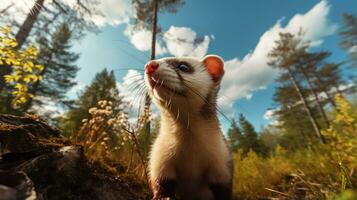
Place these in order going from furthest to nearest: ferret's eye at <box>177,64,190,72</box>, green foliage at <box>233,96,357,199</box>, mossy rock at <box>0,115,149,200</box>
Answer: green foliage at <box>233,96,357,199</box> < ferret's eye at <box>177,64,190,72</box> < mossy rock at <box>0,115,149,200</box>

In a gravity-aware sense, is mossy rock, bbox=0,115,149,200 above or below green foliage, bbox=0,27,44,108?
below

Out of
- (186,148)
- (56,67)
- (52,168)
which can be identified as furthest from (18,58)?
(56,67)

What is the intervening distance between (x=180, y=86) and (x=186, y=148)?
0.75 m

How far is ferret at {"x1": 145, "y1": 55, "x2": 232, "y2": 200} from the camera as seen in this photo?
251 cm

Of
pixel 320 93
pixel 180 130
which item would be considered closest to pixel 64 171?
pixel 180 130

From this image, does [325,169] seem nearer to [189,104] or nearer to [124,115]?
[189,104]

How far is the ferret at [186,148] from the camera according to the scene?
2.51m

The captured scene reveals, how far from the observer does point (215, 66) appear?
333 centimetres

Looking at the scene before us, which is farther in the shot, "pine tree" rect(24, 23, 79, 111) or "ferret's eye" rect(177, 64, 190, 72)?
"pine tree" rect(24, 23, 79, 111)

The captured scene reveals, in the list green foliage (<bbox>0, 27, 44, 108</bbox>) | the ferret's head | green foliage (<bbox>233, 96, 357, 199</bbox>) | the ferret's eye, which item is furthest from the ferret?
green foliage (<bbox>0, 27, 44, 108</bbox>)

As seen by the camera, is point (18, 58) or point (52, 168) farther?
point (18, 58)

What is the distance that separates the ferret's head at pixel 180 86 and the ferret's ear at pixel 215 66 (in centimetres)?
19

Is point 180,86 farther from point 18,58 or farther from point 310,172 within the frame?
point 310,172

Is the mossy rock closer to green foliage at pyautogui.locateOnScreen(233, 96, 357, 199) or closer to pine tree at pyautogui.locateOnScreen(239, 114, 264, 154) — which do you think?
green foliage at pyautogui.locateOnScreen(233, 96, 357, 199)
